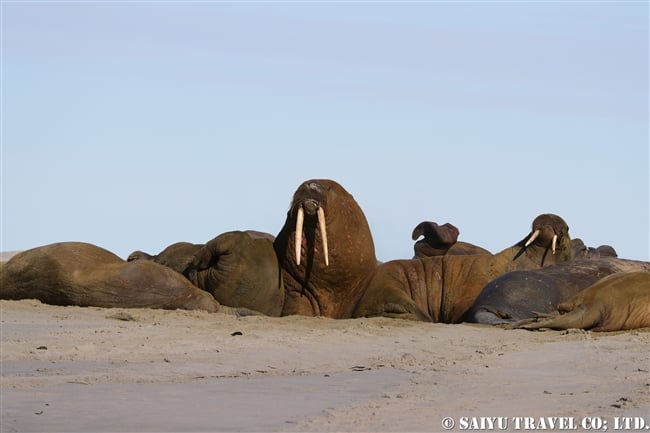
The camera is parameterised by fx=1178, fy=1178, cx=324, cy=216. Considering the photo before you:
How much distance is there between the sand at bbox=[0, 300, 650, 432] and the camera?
4.68 meters

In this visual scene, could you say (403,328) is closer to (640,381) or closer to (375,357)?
(375,357)

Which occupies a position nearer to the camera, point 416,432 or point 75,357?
point 416,432

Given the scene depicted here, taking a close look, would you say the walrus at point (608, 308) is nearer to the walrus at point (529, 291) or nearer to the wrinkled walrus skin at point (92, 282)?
the walrus at point (529, 291)

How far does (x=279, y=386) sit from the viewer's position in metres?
→ 5.70

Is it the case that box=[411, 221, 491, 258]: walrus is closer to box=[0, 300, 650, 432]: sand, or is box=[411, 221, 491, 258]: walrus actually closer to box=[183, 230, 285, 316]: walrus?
box=[183, 230, 285, 316]: walrus

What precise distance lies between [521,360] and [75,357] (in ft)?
8.85

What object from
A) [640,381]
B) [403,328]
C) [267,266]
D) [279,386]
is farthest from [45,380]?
[267,266]

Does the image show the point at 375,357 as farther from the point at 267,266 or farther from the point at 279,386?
the point at 267,266

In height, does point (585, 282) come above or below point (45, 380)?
above

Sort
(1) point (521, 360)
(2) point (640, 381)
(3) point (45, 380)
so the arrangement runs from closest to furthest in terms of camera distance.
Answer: (3) point (45, 380) < (2) point (640, 381) < (1) point (521, 360)

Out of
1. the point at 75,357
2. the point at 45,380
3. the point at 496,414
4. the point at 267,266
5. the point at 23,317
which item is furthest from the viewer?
the point at 267,266

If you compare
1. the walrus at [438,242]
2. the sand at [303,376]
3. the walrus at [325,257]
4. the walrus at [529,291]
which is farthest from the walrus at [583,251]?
the sand at [303,376]

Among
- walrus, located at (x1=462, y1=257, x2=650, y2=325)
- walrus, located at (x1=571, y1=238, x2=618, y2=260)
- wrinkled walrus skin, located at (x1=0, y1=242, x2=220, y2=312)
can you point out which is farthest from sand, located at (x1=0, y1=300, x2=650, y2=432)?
walrus, located at (x1=571, y1=238, x2=618, y2=260)

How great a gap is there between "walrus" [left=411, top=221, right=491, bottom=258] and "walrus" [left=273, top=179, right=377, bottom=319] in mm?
3685
